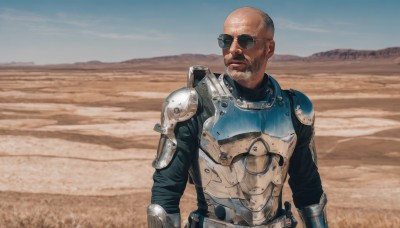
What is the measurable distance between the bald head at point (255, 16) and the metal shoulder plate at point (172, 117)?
0.41 m

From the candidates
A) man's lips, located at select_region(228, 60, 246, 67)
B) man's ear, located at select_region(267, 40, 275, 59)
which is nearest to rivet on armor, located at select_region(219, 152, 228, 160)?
man's lips, located at select_region(228, 60, 246, 67)

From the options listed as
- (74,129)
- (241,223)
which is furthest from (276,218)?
(74,129)

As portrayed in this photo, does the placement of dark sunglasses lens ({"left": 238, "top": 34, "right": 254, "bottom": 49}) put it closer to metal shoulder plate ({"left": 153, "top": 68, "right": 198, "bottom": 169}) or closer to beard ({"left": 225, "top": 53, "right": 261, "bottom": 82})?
beard ({"left": 225, "top": 53, "right": 261, "bottom": 82})

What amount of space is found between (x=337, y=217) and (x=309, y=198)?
3.39 metres

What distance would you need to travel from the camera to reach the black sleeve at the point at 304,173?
251 cm

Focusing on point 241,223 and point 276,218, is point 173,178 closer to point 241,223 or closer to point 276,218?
point 241,223

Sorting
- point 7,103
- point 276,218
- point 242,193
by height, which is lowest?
point 7,103

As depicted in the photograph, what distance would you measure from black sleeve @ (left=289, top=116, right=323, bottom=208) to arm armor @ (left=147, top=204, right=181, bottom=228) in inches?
28.8

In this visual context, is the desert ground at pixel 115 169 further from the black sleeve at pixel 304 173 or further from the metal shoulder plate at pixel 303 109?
the metal shoulder plate at pixel 303 109

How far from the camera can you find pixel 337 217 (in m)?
5.75

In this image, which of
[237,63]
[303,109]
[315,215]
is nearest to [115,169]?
[315,215]

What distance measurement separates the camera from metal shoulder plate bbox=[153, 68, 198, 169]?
7.21 feet

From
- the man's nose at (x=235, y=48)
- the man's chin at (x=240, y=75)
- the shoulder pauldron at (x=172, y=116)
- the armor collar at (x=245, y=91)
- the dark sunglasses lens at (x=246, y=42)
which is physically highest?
the dark sunglasses lens at (x=246, y=42)

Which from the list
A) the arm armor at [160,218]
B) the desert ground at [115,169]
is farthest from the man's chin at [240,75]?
the desert ground at [115,169]
